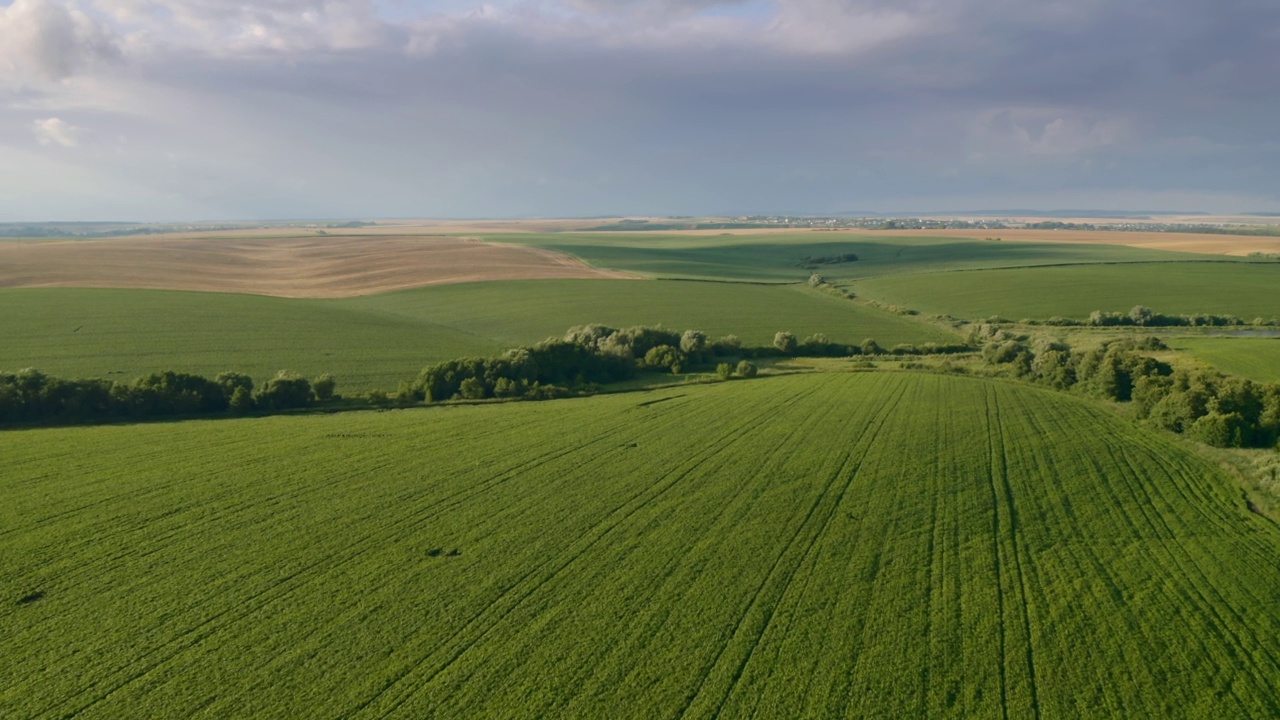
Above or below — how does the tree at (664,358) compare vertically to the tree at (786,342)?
below

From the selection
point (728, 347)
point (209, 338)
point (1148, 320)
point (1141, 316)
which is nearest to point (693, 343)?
point (728, 347)

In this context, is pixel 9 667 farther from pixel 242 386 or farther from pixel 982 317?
pixel 982 317

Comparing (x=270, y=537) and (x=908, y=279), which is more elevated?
(x=908, y=279)

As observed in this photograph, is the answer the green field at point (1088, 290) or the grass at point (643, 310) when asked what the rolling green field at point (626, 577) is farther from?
the green field at point (1088, 290)

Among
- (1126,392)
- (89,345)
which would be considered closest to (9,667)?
(89,345)

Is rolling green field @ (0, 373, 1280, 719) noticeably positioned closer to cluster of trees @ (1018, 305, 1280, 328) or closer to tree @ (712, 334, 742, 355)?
tree @ (712, 334, 742, 355)

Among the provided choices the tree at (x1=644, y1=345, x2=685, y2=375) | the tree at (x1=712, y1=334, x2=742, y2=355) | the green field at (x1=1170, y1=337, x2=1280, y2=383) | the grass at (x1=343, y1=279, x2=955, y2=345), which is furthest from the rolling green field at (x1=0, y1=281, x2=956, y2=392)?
the green field at (x1=1170, y1=337, x2=1280, y2=383)

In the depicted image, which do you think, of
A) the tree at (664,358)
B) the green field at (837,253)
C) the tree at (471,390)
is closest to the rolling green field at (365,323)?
the tree at (471,390)
